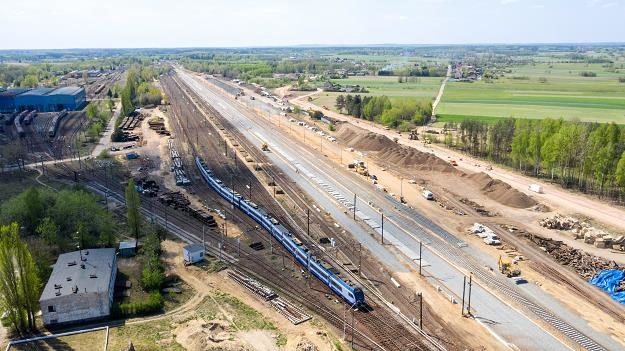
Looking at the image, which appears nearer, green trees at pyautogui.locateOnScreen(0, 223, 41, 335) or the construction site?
green trees at pyautogui.locateOnScreen(0, 223, 41, 335)

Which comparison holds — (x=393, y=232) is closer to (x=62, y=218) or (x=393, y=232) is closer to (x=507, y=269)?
(x=507, y=269)

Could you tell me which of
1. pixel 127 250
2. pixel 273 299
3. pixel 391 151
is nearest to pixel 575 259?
pixel 273 299

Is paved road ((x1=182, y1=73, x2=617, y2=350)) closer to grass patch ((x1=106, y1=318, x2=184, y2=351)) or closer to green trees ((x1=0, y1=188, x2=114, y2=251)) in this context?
grass patch ((x1=106, y1=318, x2=184, y2=351))

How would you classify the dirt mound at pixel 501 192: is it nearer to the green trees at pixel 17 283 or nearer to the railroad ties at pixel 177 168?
the railroad ties at pixel 177 168

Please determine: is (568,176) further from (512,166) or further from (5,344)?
(5,344)

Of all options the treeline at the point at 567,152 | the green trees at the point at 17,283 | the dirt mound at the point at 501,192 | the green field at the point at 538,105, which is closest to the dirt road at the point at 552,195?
the dirt mound at the point at 501,192

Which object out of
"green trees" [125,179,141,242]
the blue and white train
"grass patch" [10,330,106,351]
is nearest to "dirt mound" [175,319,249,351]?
"grass patch" [10,330,106,351]
